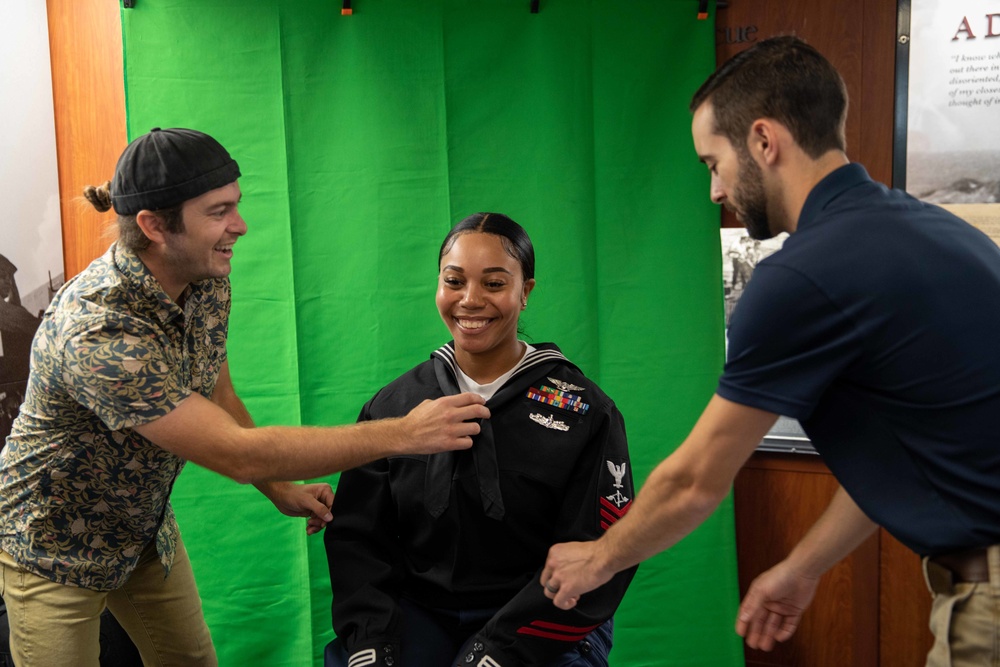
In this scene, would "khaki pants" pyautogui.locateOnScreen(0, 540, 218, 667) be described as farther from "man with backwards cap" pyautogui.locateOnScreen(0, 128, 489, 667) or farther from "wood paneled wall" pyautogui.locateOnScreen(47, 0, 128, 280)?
"wood paneled wall" pyautogui.locateOnScreen(47, 0, 128, 280)

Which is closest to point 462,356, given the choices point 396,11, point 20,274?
point 396,11

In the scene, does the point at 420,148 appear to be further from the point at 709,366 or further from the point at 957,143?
the point at 957,143

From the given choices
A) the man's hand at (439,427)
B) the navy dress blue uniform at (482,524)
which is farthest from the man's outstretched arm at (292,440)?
the navy dress blue uniform at (482,524)

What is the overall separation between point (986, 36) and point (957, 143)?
11.4 inches

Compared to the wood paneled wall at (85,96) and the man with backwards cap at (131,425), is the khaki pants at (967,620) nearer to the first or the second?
the man with backwards cap at (131,425)

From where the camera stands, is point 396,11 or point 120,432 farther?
point 396,11

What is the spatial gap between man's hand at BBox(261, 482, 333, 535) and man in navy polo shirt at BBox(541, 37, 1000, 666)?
0.86 metres

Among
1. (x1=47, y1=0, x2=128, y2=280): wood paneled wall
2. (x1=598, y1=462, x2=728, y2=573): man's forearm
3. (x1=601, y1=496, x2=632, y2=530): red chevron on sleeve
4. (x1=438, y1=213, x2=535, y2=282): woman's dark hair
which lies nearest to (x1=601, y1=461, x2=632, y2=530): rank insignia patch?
(x1=601, y1=496, x2=632, y2=530): red chevron on sleeve

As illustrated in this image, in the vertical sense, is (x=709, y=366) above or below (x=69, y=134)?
below

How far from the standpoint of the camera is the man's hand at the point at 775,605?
4.95ft

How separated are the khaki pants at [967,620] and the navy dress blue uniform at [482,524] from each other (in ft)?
2.18

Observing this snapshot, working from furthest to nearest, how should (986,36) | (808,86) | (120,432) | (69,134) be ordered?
1. (69,134)
2. (986,36)
3. (120,432)
4. (808,86)

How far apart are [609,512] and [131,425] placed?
0.94 metres

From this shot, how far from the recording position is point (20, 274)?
8.30 ft
